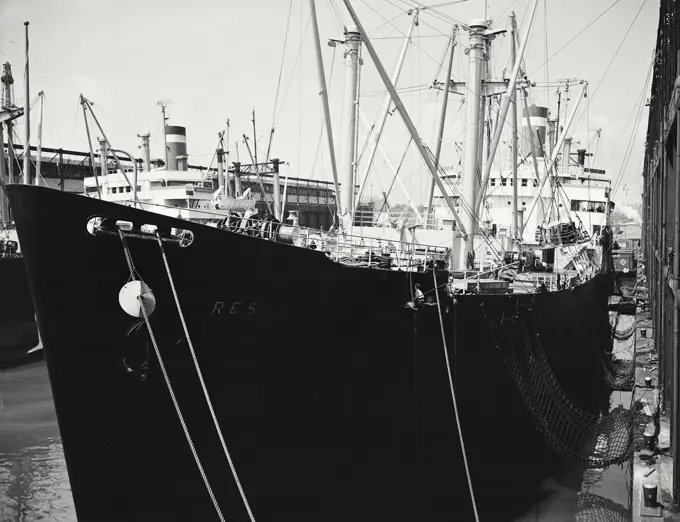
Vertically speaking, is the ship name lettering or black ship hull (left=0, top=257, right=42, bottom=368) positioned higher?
the ship name lettering

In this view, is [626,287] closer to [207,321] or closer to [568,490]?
[568,490]

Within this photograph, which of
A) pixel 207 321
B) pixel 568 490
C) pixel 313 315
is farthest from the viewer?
pixel 568 490

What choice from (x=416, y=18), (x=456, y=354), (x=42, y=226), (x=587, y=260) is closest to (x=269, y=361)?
(x=42, y=226)

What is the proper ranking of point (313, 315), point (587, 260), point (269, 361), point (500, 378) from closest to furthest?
point (269, 361), point (313, 315), point (500, 378), point (587, 260)

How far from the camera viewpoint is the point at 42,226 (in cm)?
772

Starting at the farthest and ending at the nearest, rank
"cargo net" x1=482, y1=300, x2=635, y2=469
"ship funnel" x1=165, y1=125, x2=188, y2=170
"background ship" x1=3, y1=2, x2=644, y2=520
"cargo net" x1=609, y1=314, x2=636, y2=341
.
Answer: "ship funnel" x1=165, y1=125, x2=188, y2=170, "cargo net" x1=609, y1=314, x2=636, y2=341, "cargo net" x1=482, y1=300, x2=635, y2=469, "background ship" x1=3, y1=2, x2=644, y2=520

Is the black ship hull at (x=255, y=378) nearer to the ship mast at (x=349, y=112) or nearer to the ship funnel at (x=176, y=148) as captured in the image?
the ship mast at (x=349, y=112)

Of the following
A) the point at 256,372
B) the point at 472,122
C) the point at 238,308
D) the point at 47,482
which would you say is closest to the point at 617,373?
the point at 472,122

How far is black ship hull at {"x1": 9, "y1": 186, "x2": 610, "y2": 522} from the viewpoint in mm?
8062

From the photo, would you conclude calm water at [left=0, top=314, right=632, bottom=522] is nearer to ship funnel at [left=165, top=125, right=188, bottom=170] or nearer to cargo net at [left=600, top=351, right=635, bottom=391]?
cargo net at [left=600, top=351, right=635, bottom=391]

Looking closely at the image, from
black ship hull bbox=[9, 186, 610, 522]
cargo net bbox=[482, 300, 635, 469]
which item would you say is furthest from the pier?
black ship hull bbox=[9, 186, 610, 522]

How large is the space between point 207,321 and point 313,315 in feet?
6.54

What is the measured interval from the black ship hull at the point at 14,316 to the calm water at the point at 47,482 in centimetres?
501

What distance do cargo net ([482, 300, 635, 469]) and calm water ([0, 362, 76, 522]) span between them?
1047cm
